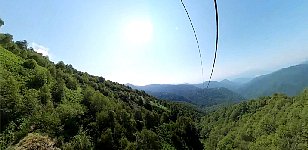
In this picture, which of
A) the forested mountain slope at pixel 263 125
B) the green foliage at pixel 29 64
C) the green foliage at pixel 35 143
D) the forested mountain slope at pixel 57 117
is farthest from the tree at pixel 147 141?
the forested mountain slope at pixel 263 125

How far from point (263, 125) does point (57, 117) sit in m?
92.1

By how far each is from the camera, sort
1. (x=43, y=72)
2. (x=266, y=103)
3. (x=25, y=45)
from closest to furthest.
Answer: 1. (x=43, y=72)
2. (x=25, y=45)
3. (x=266, y=103)

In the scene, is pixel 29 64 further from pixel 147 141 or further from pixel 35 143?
pixel 35 143

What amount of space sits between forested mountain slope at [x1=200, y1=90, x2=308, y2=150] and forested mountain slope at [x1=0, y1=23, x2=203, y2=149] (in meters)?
35.3

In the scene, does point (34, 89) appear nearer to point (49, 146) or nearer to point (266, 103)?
point (49, 146)

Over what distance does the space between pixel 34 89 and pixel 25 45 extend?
4428 cm

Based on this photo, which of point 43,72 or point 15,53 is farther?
point 15,53

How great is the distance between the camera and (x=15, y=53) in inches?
→ 3275

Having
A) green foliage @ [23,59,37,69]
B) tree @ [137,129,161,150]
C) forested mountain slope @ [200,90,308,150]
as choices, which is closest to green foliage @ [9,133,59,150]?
tree @ [137,129,161,150]

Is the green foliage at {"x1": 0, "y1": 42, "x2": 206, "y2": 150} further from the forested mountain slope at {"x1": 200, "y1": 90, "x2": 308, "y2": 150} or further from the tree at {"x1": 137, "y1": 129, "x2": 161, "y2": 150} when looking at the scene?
the forested mountain slope at {"x1": 200, "y1": 90, "x2": 308, "y2": 150}

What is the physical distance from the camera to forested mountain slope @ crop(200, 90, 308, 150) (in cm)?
11006

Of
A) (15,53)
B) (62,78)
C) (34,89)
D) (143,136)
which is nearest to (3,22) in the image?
(15,53)

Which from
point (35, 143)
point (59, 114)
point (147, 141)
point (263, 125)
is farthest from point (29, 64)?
point (263, 125)

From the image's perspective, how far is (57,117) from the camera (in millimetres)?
62375
